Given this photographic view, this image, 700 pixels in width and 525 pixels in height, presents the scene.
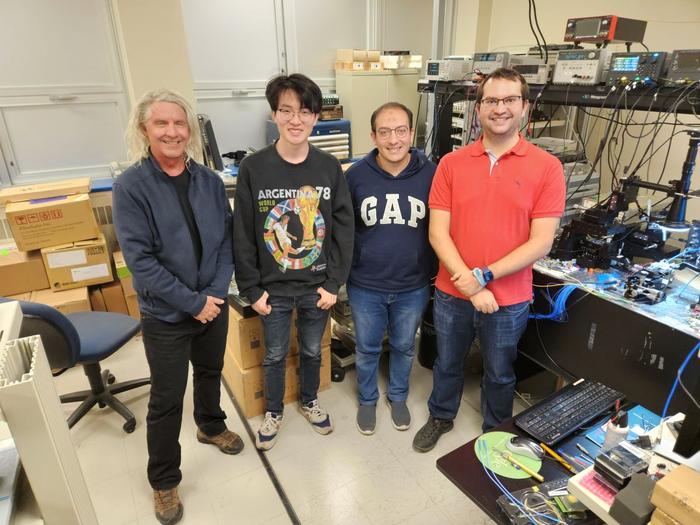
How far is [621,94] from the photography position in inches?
73.1

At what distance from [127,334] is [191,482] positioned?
74 centimetres

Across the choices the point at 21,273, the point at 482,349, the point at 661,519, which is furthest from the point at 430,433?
the point at 21,273

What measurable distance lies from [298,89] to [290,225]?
1.60ft

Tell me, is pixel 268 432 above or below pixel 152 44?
below

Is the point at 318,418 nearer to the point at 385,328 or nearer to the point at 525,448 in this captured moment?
the point at 385,328

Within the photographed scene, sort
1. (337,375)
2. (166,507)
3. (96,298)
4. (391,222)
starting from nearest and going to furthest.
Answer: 1. (166,507)
2. (391,222)
3. (337,375)
4. (96,298)

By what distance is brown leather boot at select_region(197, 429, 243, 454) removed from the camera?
201 centimetres

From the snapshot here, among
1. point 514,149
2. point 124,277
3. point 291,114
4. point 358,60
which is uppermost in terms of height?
point 358,60

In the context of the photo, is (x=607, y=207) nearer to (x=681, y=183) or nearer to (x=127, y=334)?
(x=681, y=183)

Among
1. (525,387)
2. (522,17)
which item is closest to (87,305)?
(525,387)

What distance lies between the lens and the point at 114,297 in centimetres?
291

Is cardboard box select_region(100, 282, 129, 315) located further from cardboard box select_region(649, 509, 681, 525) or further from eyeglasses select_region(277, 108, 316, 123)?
cardboard box select_region(649, 509, 681, 525)

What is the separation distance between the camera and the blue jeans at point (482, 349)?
5.78ft

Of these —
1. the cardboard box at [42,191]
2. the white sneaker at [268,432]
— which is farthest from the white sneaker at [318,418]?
the cardboard box at [42,191]
